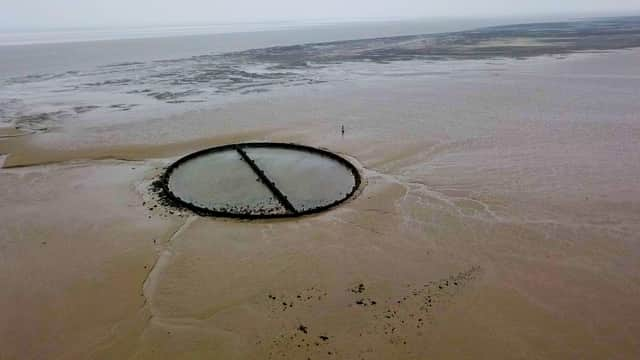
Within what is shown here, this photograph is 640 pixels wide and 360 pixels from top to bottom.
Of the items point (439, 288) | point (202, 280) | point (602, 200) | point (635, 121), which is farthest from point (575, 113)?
point (202, 280)

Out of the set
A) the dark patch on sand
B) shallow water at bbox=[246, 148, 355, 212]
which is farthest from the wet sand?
shallow water at bbox=[246, 148, 355, 212]

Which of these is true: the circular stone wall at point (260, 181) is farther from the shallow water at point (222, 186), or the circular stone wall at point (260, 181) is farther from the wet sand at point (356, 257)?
the wet sand at point (356, 257)

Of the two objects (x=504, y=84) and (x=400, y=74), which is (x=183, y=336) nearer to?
(x=504, y=84)

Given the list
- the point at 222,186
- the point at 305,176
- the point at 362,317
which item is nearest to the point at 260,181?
the point at 222,186

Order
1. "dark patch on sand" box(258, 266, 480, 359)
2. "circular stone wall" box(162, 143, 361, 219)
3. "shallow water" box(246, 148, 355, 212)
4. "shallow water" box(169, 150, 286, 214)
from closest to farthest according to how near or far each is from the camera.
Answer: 1. "dark patch on sand" box(258, 266, 480, 359)
2. "circular stone wall" box(162, 143, 361, 219)
3. "shallow water" box(169, 150, 286, 214)
4. "shallow water" box(246, 148, 355, 212)

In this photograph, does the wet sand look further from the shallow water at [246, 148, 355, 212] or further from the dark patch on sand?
the shallow water at [246, 148, 355, 212]

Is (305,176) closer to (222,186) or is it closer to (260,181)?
(260,181)

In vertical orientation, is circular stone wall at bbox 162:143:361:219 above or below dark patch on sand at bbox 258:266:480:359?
above
